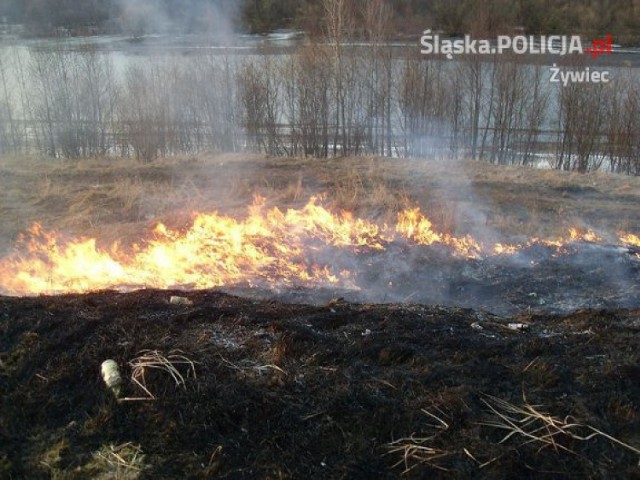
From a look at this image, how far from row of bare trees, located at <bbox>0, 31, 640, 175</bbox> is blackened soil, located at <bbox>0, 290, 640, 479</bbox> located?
39.8 ft

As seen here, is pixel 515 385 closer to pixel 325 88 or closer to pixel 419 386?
pixel 419 386

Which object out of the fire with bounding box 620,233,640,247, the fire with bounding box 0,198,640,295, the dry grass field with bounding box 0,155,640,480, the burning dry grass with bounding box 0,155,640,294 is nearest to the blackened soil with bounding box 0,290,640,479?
the dry grass field with bounding box 0,155,640,480

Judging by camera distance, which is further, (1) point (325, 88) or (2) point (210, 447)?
(1) point (325, 88)

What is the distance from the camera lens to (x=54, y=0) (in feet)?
33.8

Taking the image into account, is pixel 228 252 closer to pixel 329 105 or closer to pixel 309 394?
pixel 309 394

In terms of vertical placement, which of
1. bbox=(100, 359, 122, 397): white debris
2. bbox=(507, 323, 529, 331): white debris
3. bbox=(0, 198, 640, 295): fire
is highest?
bbox=(100, 359, 122, 397): white debris

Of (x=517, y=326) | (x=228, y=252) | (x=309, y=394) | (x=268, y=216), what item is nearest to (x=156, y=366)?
(x=309, y=394)

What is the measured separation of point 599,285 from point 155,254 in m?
5.80

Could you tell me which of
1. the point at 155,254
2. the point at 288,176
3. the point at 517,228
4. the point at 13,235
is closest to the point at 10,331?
the point at 155,254

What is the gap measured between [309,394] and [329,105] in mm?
14097

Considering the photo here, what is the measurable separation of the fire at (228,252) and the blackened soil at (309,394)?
2046 millimetres

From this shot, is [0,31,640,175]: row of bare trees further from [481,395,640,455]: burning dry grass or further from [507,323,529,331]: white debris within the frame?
[481,395,640,455]: burning dry grass

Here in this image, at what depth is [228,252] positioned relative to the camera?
7715 millimetres

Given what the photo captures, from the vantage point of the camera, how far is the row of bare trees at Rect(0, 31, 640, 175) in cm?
1606
